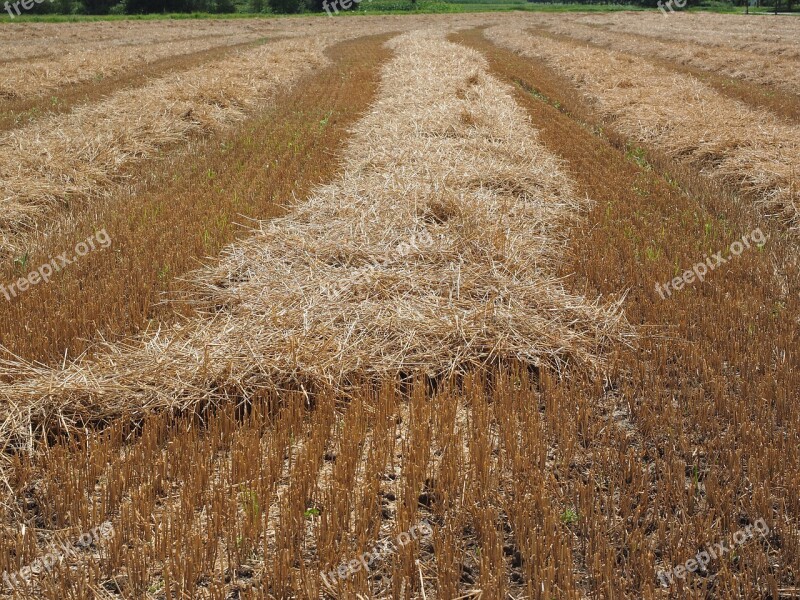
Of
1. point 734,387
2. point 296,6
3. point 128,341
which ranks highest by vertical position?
point 296,6

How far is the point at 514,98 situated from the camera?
46.6 ft

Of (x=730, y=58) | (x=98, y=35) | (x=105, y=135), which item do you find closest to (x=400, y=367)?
(x=105, y=135)

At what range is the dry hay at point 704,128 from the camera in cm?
803

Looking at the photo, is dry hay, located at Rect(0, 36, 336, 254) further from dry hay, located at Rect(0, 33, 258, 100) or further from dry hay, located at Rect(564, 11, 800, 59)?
dry hay, located at Rect(564, 11, 800, 59)

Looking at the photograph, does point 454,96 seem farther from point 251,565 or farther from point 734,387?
point 251,565

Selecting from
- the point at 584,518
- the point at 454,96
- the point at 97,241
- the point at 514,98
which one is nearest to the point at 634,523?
the point at 584,518

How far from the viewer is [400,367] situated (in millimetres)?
4195

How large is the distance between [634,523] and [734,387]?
1.58 m

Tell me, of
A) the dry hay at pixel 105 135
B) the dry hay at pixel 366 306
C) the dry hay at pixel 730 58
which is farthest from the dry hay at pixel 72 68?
the dry hay at pixel 730 58

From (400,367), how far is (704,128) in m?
8.95

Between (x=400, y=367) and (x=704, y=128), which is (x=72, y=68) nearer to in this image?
(x=704, y=128)

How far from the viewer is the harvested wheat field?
2664mm

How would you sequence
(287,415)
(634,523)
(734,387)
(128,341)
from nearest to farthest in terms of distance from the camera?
(634,523) → (287,415) → (734,387) → (128,341)

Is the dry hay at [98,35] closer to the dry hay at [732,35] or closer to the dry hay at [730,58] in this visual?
the dry hay at [730,58]
